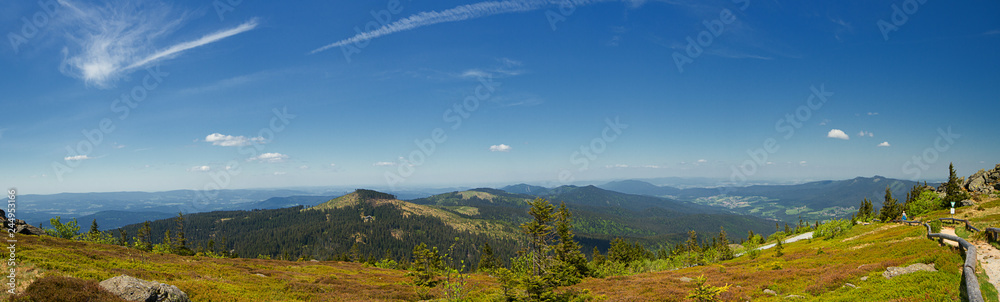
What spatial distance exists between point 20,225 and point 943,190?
177255 mm

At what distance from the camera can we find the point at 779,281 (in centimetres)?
2328

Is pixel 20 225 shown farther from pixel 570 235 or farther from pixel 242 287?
pixel 570 235

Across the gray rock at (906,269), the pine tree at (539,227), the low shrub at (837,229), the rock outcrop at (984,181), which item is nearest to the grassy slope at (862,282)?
the gray rock at (906,269)

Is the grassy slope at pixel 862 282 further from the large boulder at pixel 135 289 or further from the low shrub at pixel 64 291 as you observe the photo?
the low shrub at pixel 64 291

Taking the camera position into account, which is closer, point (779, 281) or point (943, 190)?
point (779, 281)

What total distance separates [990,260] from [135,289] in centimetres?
4004

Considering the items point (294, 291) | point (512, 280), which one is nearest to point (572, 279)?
point (512, 280)

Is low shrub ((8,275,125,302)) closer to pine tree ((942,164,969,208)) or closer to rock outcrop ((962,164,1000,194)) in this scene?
pine tree ((942,164,969,208))

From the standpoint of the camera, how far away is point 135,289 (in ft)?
47.4

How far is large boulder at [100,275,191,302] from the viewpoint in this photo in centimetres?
1416

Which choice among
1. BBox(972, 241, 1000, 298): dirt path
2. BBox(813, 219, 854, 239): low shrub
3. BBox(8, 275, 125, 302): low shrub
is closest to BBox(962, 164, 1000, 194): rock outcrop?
BBox(813, 219, 854, 239): low shrub

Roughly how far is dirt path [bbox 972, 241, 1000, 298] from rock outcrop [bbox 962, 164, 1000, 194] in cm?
7901

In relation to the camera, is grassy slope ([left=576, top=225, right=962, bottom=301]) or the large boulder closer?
grassy slope ([left=576, top=225, right=962, bottom=301])

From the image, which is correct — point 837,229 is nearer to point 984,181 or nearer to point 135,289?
point 984,181
